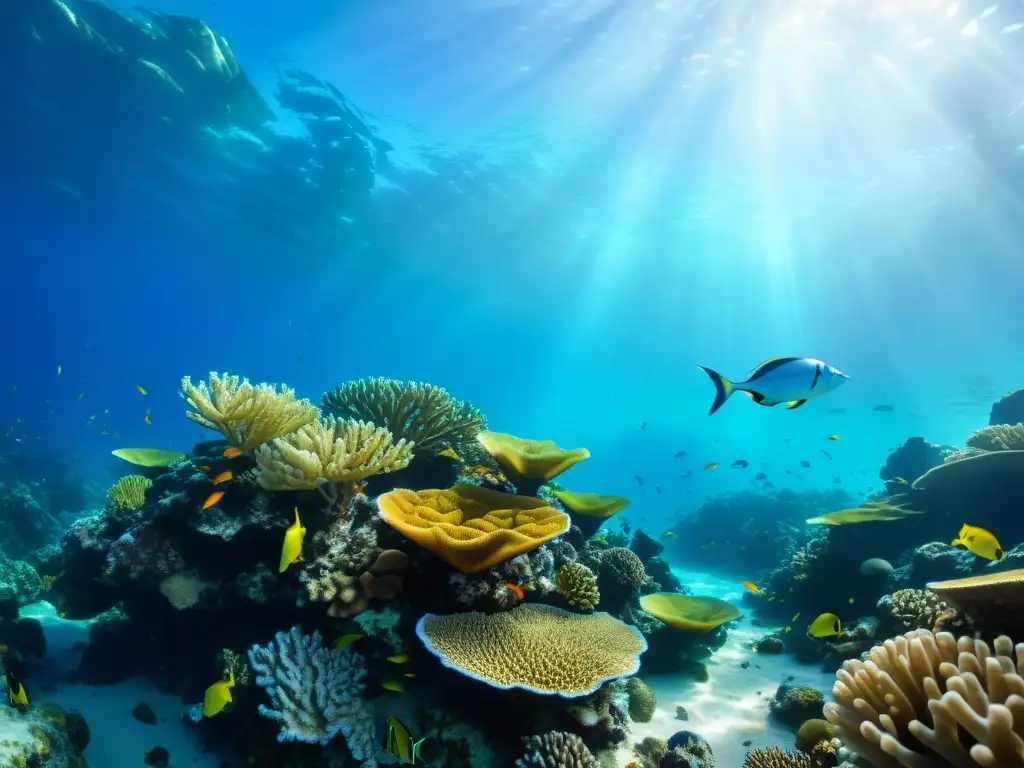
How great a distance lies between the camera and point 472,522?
14.0ft

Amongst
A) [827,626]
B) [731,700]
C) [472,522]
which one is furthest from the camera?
[731,700]

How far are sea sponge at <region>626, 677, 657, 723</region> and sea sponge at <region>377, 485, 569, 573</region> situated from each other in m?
2.35

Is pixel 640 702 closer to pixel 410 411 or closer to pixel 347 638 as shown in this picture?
pixel 347 638

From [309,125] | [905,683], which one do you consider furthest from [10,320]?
[905,683]

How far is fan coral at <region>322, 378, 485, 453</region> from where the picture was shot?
604 centimetres

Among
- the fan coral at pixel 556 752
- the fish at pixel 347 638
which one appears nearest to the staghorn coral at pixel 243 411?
the fish at pixel 347 638

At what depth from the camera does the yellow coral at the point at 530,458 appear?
5.52 m

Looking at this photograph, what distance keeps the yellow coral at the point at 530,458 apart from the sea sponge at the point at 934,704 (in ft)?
10.5

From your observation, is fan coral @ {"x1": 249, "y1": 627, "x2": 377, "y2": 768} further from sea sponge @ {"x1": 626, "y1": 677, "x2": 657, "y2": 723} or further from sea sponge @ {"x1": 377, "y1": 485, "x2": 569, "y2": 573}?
sea sponge @ {"x1": 626, "y1": 677, "x2": 657, "y2": 723}

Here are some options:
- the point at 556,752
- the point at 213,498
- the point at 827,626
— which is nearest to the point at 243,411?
the point at 213,498

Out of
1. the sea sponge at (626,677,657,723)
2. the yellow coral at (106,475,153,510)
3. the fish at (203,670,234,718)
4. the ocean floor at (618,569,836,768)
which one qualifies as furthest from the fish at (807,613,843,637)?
the yellow coral at (106,475,153,510)

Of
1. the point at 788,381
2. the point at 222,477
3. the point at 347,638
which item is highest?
the point at 788,381

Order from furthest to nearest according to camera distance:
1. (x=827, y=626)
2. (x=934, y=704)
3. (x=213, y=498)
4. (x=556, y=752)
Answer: (x=827, y=626) < (x=213, y=498) < (x=556, y=752) < (x=934, y=704)

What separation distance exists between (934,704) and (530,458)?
3910mm
